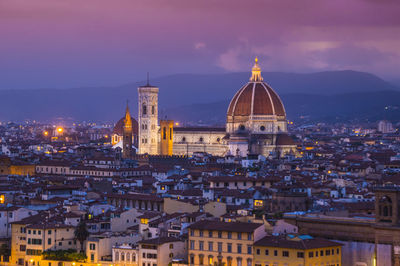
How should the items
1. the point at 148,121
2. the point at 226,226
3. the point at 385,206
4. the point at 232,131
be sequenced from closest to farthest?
the point at 385,206, the point at 226,226, the point at 232,131, the point at 148,121

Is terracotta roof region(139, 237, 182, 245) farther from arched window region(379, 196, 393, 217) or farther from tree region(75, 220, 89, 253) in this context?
arched window region(379, 196, 393, 217)

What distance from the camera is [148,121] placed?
152 meters

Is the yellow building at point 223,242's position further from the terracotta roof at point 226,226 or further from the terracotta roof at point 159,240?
the terracotta roof at point 159,240

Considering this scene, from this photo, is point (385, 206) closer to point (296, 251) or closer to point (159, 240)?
point (296, 251)

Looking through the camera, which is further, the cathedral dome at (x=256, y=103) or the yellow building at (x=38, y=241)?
the cathedral dome at (x=256, y=103)

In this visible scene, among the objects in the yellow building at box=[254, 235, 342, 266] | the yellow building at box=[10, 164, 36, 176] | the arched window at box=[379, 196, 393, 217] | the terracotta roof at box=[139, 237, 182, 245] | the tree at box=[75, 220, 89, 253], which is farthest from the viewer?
the yellow building at box=[10, 164, 36, 176]

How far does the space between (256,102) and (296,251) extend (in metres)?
102

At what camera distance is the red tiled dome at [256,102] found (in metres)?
148

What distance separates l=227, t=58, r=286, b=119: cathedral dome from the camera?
147750 millimetres

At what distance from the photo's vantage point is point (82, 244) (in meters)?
55.6

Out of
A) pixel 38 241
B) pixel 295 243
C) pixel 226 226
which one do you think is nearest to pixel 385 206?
pixel 295 243

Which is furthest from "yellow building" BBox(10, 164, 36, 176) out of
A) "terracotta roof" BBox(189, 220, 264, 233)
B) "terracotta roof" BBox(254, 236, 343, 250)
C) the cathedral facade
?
"terracotta roof" BBox(254, 236, 343, 250)

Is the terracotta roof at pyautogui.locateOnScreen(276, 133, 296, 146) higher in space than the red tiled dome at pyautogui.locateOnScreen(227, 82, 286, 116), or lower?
lower

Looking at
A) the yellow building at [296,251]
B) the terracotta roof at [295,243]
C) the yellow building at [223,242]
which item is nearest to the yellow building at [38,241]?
the yellow building at [223,242]
